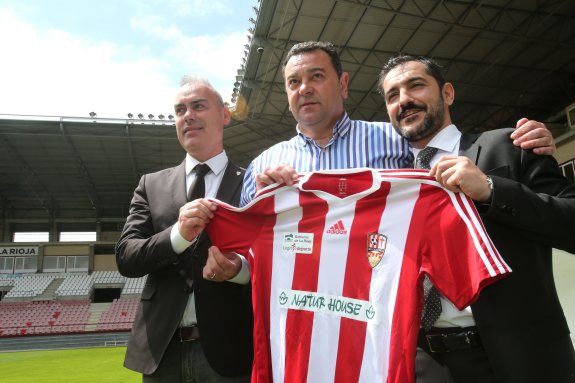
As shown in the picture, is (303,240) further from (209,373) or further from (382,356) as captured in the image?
(209,373)

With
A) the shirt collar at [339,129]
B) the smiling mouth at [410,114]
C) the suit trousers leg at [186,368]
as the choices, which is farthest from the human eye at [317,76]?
the suit trousers leg at [186,368]

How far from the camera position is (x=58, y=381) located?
30.2 ft

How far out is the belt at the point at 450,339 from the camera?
1.78 metres

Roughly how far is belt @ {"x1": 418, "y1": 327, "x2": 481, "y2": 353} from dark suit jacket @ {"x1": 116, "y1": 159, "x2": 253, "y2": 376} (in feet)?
3.10

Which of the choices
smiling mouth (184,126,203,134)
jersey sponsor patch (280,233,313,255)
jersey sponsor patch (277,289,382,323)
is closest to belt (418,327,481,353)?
jersey sponsor patch (277,289,382,323)

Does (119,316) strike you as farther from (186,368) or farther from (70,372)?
(186,368)

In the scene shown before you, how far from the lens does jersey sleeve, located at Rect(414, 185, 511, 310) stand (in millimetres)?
1686

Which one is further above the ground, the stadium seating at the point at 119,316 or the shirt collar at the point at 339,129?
the shirt collar at the point at 339,129

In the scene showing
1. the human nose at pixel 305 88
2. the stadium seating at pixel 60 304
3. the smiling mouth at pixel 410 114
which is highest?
the human nose at pixel 305 88

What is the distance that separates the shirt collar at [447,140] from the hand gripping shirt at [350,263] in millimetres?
297

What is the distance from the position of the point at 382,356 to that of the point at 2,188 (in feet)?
113

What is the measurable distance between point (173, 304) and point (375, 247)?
110 centimetres

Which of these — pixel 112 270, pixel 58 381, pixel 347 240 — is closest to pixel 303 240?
pixel 347 240

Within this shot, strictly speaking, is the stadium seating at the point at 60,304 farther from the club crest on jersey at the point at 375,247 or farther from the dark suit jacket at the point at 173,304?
the club crest on jersey at the point at 375,247
